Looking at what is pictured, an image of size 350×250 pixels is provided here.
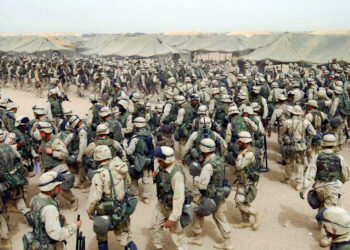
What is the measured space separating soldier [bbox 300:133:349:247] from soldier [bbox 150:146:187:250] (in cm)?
235

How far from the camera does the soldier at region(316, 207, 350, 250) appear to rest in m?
2.89

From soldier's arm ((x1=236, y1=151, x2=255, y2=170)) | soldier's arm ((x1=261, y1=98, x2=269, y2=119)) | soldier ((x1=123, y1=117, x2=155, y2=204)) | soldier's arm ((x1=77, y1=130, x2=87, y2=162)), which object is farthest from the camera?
soldier's arm ((x1=261, y1=98, x2=269, y2=119))

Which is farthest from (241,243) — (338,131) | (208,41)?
(208,41)

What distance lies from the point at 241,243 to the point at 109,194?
2.71 m

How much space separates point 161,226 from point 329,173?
2937mm

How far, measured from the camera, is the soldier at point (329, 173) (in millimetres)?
4969

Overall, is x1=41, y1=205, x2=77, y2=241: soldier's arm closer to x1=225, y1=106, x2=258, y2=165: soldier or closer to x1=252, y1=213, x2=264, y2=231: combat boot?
x1=252, y1=213, x2=264, y2=231: combat boot

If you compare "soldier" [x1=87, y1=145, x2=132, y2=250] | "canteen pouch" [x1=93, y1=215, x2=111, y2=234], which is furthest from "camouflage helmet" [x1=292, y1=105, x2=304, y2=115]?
"canteen pouch" [x1=93, y1=215, x2=111, y2=234]

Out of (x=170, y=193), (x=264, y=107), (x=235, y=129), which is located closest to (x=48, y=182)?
(x=170, y=193)

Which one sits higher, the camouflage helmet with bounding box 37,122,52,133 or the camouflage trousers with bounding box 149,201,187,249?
the camouflage helmet with bounding box 37,122,52,133

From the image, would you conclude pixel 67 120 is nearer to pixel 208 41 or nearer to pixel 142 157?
pixel 142 157

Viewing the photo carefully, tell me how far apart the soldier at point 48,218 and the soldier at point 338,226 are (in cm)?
287

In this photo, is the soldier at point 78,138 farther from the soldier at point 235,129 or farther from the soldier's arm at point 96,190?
the soldier at point 235,129

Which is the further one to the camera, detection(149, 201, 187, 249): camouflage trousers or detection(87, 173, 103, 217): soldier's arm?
detection(149, 201, 187, 249): camouflage trousers
